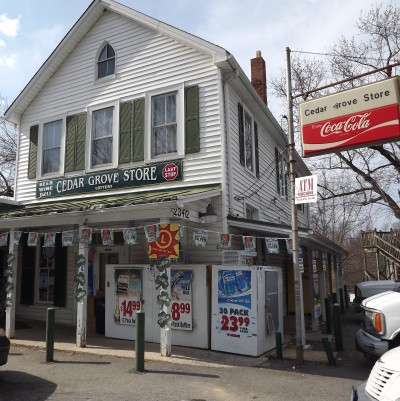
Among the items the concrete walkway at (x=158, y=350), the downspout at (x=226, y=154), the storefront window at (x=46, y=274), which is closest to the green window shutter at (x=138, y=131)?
the downspout at (x=226, y=154)

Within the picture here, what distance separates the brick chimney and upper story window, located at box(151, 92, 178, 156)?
6046mm

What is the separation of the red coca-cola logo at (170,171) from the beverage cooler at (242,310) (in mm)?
3177

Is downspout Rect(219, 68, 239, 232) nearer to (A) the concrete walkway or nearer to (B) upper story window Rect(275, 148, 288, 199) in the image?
(A) the concrete walkway

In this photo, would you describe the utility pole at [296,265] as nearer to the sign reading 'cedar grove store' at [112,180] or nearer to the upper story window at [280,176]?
the sign reading 'cedar grove store' at [112,180]

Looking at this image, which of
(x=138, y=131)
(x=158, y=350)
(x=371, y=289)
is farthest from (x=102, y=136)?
(x=371, y=289)

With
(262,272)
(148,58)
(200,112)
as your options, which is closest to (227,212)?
(262,272)

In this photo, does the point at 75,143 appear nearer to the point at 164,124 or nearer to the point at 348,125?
the point at 164,124

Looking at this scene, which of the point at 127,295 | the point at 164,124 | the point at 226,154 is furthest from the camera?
the point at 164,124

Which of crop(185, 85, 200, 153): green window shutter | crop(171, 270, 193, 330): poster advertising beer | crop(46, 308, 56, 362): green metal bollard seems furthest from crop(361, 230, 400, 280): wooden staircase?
crop(46, 308, 56, 362): green metal bollard

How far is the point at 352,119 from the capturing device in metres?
8.88

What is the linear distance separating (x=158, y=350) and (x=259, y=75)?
1182cm

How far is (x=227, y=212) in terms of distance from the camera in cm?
1048

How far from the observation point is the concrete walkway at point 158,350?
8.31 m

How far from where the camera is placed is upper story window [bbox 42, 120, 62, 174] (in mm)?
13573
